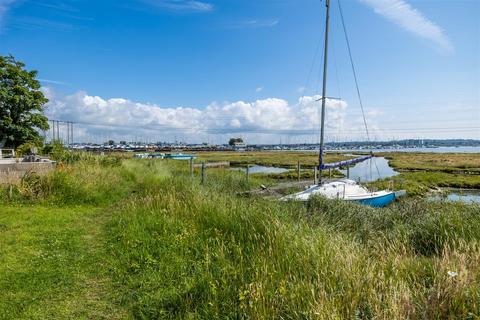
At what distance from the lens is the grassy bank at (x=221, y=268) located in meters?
3.40

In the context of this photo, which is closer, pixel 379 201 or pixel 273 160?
pixel 379 201

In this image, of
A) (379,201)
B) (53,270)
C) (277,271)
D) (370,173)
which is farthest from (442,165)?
(53,270)

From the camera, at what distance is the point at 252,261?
15.4 feet

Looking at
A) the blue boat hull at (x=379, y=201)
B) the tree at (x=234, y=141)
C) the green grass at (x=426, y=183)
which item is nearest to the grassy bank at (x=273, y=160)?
the green grass at (x=426, y=183)

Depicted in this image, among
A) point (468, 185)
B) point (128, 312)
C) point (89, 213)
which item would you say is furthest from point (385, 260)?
point (468, 185)

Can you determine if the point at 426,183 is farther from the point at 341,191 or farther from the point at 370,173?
the point at 341,191

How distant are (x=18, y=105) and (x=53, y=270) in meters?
29.7

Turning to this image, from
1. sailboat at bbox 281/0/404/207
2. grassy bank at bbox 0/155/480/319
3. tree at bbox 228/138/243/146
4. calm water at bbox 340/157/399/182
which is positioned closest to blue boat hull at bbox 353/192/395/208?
sailboat at bbox 281/0/404/207

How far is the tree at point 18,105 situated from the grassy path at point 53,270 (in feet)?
78.3

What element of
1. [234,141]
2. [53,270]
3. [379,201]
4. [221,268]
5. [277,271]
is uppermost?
[234,141]

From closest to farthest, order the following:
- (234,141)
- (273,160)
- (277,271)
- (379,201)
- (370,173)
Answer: (277,271) < (379,201) < (370,173) < (273,160) < (234,141)

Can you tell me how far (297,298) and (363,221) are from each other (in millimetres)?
7215

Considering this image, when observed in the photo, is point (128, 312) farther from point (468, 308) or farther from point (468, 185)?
point (468, 185)

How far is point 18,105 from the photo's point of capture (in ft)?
93.0
